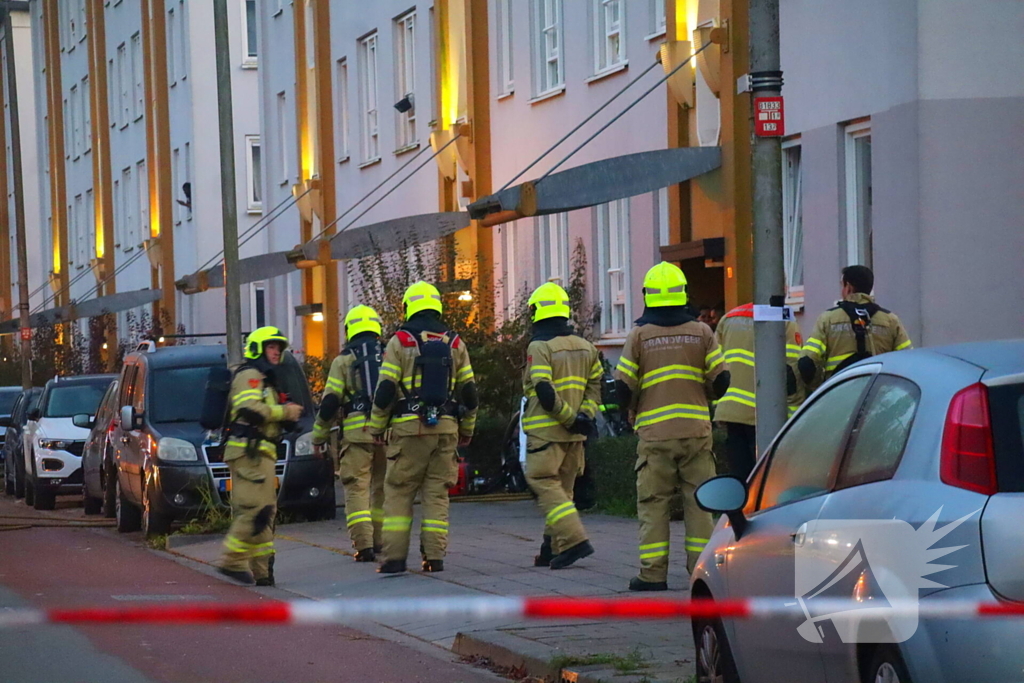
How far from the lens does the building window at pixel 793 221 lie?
57.9 ft

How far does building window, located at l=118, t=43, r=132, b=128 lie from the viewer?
155 ft

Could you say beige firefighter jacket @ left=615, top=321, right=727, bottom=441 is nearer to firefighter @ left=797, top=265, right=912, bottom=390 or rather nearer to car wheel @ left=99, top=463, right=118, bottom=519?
firefighter @ left=797, top=265, right=912, bottom=390

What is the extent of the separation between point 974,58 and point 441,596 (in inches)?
292

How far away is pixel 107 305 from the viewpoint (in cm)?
3850

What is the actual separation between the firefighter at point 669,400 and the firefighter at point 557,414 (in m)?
0.94

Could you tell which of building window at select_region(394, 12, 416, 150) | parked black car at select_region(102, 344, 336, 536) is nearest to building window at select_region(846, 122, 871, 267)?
parked black car at select_region(102, 344, 336, 536)

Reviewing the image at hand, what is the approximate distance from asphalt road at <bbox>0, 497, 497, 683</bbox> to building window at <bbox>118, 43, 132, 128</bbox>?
3544 cm

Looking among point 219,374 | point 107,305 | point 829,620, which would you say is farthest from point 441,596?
point 107,305

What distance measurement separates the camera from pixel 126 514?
17.4m

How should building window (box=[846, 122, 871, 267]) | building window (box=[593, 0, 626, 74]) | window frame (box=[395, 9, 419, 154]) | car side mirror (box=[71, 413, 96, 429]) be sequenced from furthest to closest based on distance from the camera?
window frame (box=[395, 9, 419, 154]), building window (box=[593, 0, 626, 74]), car side mirror (box=[71, 413, 96, 429]), building window (box=[846, 122, 871, 267])

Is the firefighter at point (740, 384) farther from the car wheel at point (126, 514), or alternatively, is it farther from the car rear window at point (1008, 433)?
the car wheel at point (126, 514)

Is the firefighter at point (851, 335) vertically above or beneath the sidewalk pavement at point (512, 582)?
above

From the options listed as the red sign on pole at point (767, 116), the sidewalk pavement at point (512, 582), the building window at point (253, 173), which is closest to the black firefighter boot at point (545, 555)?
the sidewalk pavement at point (512, 582)

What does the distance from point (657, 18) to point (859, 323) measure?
979 cm
